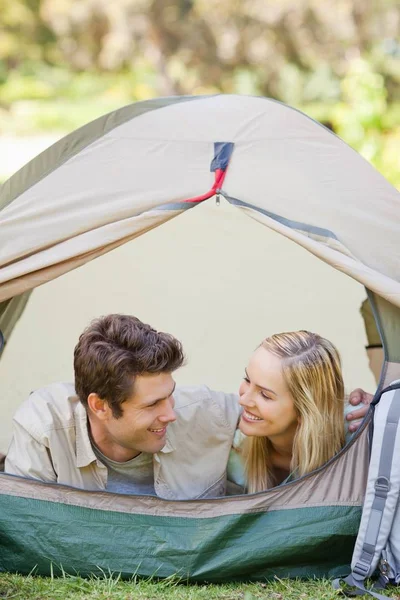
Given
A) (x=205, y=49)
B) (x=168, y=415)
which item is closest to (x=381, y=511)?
(x=168, y=415)

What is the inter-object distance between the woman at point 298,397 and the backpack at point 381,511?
0.60 ft

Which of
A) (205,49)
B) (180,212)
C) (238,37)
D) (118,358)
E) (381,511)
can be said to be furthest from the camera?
(205,49)

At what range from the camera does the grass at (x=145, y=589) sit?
206 cm

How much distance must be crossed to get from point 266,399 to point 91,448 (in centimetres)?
48

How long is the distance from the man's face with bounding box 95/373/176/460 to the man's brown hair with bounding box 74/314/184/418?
18 mm

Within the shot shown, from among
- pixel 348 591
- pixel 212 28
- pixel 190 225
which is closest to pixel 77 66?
pixel 212 28

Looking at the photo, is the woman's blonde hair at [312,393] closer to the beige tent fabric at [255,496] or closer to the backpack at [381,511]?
the beige tent fabric at [255,496]

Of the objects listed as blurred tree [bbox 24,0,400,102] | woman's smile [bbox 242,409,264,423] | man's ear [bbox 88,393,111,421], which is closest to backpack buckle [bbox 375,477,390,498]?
woman's smile [bbox 242,409,264,423]

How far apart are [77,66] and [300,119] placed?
43.1 ft

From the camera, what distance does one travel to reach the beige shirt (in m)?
2.21

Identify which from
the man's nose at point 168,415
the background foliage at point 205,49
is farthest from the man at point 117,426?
the background foliage at point 205,49

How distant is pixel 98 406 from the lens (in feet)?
7.27

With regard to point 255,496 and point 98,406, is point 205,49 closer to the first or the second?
point 98,406

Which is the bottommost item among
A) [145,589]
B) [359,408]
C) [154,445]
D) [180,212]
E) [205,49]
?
[145,589]
